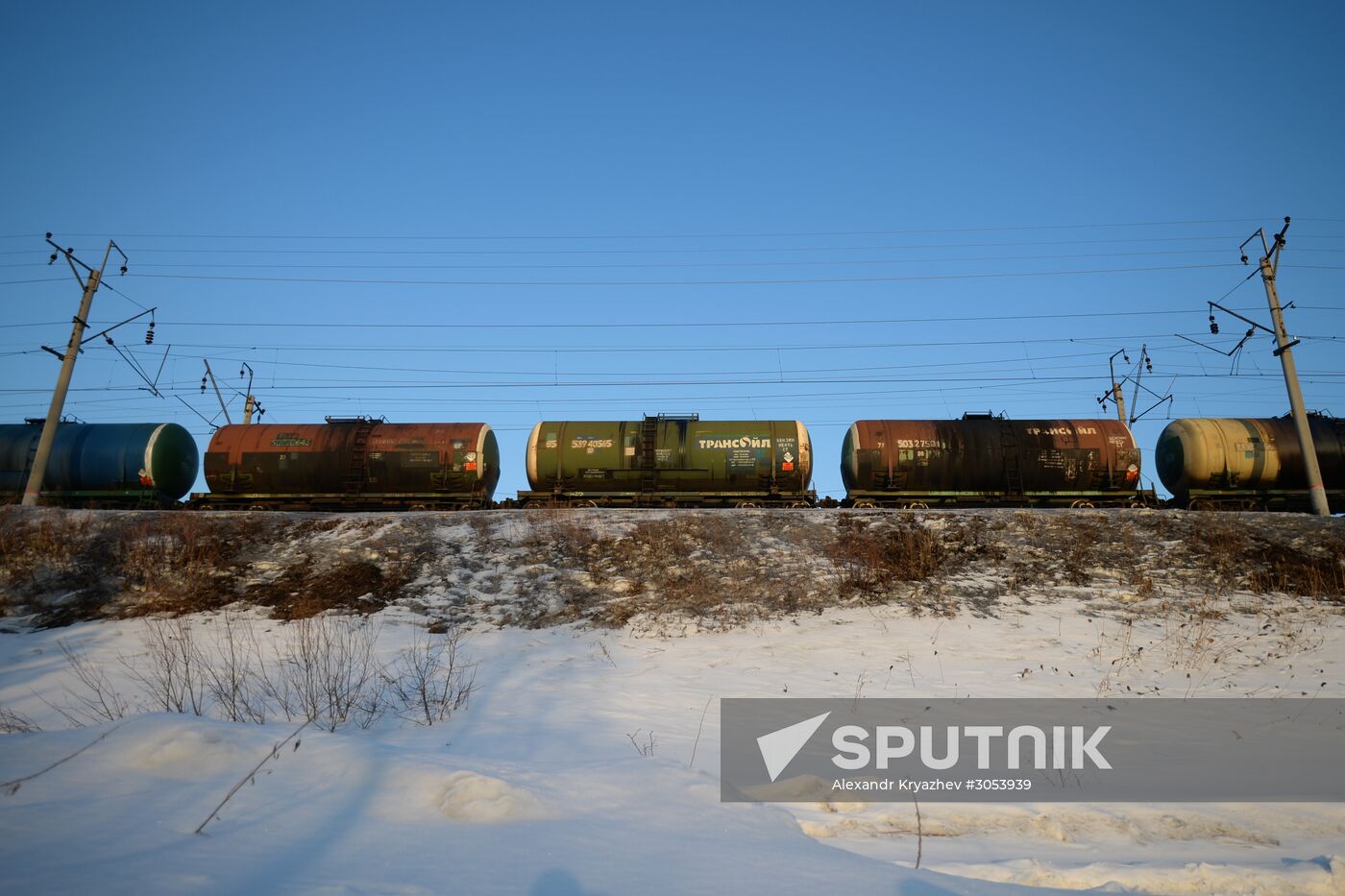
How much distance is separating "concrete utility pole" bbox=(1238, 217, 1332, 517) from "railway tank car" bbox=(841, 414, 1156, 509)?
3875 millimetres

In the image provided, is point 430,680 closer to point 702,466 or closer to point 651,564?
point 651,564

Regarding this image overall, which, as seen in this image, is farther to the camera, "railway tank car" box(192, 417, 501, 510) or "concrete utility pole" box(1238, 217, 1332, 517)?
"railway tank car" box(192, 417, 501, 510)

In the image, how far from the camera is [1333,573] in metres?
13.0

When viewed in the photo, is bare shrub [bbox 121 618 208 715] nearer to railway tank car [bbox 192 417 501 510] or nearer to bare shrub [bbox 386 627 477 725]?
bare shrub [bbox 386 627 477 725]

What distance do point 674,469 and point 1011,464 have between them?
1059 cm

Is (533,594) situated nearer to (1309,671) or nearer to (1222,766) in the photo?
(1222,766)

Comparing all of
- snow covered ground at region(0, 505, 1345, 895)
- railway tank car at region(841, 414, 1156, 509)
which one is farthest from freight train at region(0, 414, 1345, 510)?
snow covered ground at region(0, 505, 1345, 895)

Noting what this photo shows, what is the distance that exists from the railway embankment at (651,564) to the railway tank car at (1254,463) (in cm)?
646

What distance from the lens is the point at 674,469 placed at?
71.6ft

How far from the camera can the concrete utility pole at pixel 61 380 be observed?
19.2 m

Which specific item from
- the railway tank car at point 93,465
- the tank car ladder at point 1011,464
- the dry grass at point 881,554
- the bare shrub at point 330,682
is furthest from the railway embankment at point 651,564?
the railway tank car at point 93,465

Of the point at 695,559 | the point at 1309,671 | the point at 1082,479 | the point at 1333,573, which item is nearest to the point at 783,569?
the point at 695,559

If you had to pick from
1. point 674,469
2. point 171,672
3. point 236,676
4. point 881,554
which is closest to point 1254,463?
point 881,554

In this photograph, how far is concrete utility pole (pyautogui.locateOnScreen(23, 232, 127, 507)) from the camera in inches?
755
